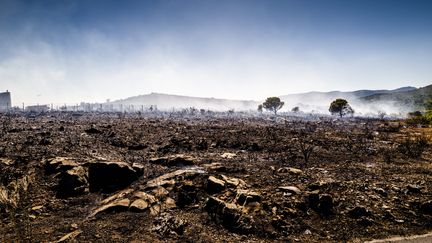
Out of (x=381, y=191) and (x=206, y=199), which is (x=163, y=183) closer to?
(x=206, y=199)

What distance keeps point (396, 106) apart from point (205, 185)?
743ft

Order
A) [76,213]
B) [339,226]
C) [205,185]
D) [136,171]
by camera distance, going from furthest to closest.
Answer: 1. [136,171]
2. [205,185]
3. [76,213]
4. [339,226]

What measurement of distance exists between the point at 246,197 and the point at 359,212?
3.34 m

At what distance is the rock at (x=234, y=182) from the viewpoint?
30.0 feet

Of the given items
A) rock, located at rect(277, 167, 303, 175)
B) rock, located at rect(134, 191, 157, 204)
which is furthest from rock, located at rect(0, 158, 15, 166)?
rock, located at rect(277, 167, 303, 175)

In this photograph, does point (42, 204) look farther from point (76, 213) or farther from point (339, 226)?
point (339, 226)

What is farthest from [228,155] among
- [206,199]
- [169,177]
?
[206,199]

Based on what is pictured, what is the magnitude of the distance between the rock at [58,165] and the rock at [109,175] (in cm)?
78

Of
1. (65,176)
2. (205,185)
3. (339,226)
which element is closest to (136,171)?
(65,176)

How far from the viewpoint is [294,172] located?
10664 millimetres

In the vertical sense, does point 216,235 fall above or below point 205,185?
below

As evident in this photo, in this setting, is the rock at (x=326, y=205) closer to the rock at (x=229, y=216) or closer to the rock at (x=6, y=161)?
the rock at (x=229, y=216)

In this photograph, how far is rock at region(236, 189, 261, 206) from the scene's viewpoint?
26.5 ft

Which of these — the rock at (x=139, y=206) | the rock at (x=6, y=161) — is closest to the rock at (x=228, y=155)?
the rock at (x=139, y=206)
